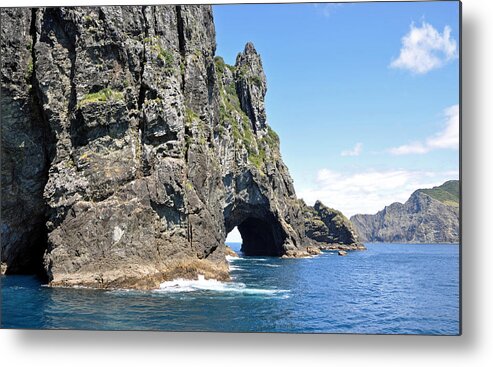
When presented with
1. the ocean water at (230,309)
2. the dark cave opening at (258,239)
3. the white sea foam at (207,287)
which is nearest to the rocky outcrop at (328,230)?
the dark cave opening at (258,239)

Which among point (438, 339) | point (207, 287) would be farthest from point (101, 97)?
point (438, 339)

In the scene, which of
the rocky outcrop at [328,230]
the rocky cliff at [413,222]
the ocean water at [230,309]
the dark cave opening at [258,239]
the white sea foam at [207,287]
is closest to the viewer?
the ocean water at [230,309]

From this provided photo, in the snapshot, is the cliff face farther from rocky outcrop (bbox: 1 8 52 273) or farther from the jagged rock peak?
the jagged rock peak

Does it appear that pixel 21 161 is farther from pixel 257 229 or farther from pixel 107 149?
pixel 257 229

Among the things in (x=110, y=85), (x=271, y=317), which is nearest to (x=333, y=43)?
(x=271, y=317)

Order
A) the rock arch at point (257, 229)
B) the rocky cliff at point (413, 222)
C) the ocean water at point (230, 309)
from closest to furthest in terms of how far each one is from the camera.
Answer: the ocean water at point (230, 309) < the rocky cliff at point (413, 222) < the rock arch at point (257, 229)

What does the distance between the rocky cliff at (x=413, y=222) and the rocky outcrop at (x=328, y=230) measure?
3126mm

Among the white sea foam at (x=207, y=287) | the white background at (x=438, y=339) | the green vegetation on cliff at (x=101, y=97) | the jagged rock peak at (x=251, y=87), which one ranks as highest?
the jagged rock peak at (x=251, y=87)

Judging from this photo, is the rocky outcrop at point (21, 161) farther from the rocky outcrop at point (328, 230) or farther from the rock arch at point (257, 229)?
the rocky outcrop at point (328, 230)

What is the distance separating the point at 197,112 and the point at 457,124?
63.4 ft

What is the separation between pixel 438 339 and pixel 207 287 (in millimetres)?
13465

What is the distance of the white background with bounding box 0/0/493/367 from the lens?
9.66 m

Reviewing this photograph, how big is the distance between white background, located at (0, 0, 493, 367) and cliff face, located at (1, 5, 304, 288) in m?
10.4

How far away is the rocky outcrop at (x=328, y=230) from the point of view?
74.4 m
